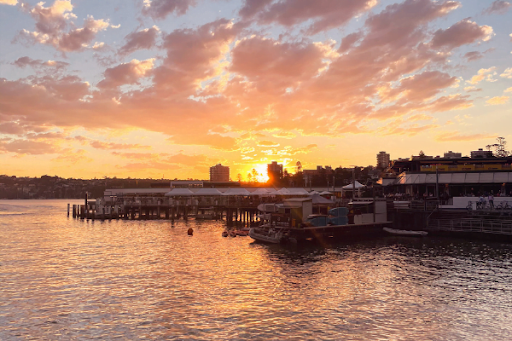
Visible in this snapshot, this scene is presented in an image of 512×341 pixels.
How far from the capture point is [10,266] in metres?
39.7

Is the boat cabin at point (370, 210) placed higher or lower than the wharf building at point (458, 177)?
lower

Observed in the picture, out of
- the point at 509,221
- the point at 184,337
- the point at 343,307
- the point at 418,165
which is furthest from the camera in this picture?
the point at 418,165

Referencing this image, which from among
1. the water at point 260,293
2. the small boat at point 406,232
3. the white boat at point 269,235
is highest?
the white boat at point 269,235

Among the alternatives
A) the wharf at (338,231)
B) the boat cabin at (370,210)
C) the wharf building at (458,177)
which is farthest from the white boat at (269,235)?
the wharf building at (458,177)

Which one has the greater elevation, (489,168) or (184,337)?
(489,168)

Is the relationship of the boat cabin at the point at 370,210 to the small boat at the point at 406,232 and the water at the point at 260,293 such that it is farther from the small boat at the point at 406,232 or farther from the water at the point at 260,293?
the water at the point at 260,293

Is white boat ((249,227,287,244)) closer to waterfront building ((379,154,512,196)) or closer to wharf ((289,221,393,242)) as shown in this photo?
wharf ((289,221,393,242))

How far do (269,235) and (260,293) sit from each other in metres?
24.3

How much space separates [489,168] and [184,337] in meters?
70.0

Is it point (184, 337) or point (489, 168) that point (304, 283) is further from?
point (489, 168)

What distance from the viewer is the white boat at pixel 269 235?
2010 inches

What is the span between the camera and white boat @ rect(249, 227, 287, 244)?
51062 millimetres

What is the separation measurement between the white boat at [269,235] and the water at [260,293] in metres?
1.72

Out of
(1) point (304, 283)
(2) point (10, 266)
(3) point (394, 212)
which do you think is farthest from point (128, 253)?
(3) point (394, 212)
